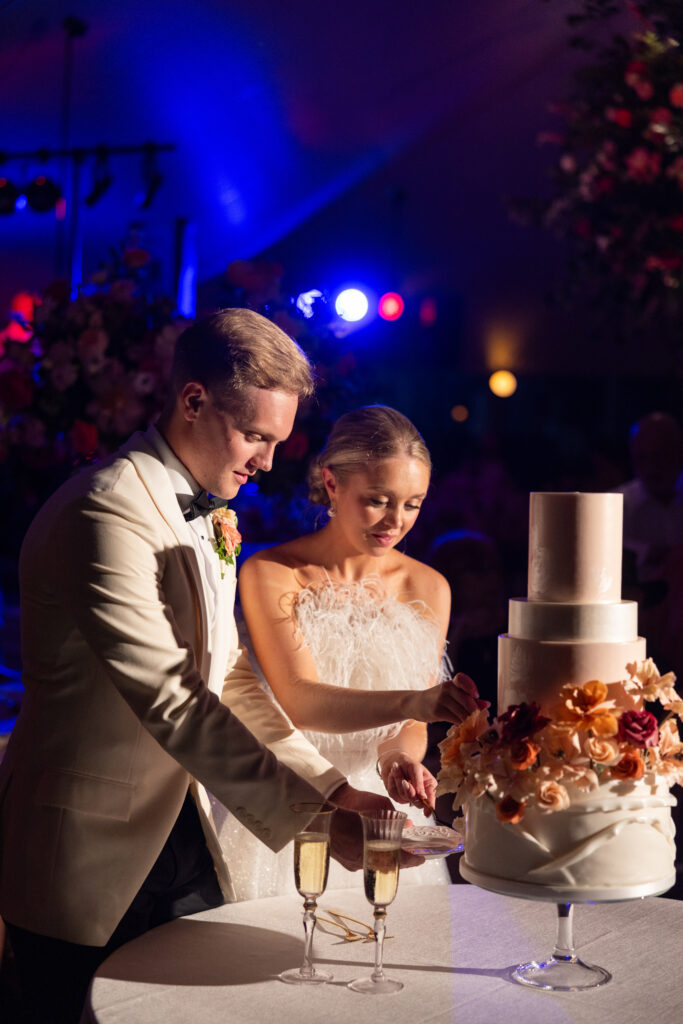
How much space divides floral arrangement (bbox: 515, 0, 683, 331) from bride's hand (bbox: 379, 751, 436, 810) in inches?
67.0

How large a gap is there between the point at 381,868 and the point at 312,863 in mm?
97

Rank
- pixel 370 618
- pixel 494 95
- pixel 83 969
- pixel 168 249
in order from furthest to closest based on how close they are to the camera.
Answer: pixel 494 95 → pixel 168 249 → pixel 370 618 → pixel 83 969

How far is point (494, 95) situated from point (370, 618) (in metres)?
4.93

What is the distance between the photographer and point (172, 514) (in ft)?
6.49

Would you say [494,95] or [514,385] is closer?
[494,95]

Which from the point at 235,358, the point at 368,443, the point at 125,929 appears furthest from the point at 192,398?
the point at 125,929

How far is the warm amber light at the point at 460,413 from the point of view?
9242 millimetres

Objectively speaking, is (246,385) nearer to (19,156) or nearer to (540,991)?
(540,991)

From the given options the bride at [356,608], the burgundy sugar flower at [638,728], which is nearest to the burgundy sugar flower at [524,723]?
the burgundy sugar flower at [638,728]

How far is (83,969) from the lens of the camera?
1.93 metres

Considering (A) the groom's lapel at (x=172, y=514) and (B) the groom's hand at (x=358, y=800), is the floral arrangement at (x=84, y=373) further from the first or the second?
(B) the groom's hand at (x=358, y=800)

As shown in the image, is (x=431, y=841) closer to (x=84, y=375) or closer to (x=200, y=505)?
(x=200, y=505)

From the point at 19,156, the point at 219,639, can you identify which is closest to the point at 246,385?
the point at 219,639

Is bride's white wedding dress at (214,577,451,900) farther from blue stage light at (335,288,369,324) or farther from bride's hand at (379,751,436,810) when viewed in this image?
blue stage light at (335,288,369,324)
